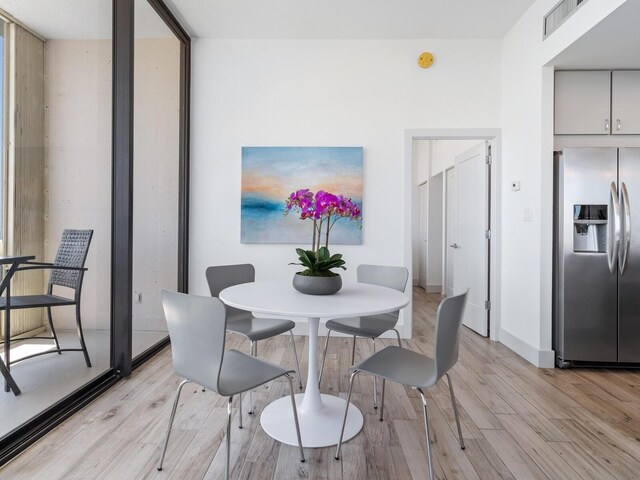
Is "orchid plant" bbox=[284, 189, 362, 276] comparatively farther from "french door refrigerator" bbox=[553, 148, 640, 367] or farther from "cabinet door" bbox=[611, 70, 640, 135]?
"cabinet door" bbox=[611, 70, 640, 135]

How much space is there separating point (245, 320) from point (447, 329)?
136 cm

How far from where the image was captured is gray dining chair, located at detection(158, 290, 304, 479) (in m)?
1.28

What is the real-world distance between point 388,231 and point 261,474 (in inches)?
98.9

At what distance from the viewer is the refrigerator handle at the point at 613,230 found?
257cm

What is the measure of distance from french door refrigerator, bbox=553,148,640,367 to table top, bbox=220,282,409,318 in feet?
5.85

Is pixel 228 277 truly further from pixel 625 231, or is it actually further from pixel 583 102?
pixel 583 102

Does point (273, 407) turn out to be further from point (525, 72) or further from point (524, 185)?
point (525, 72)

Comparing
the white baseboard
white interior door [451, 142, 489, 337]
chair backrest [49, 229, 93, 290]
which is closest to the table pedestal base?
chair backrest [49, 229, 93, 290]

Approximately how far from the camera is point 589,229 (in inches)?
108

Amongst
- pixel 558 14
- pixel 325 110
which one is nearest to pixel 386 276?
pixel 325 110

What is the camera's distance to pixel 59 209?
6.36ft

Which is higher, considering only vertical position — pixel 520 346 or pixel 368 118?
pixel 368 118

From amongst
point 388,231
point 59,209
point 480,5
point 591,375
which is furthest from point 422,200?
point 59,209

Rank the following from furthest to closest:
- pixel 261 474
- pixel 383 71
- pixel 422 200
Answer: pixel 422 200, pixel 383 71, pixel 261 474
